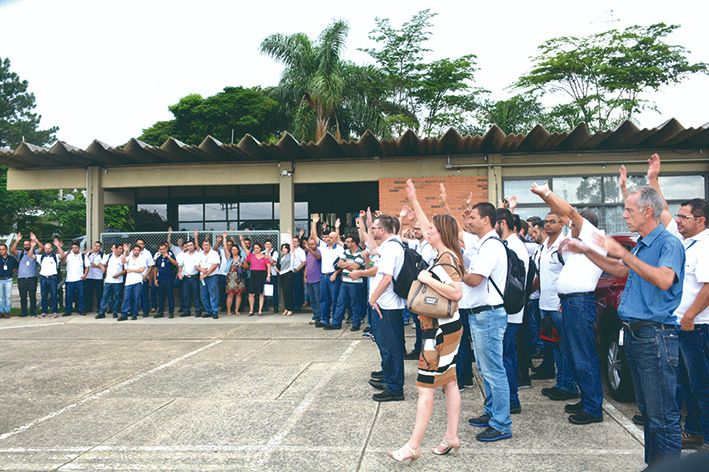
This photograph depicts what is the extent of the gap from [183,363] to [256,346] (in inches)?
58.5

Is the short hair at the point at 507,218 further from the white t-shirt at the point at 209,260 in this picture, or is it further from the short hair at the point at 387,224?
the white t-shirt at the point at 209,260

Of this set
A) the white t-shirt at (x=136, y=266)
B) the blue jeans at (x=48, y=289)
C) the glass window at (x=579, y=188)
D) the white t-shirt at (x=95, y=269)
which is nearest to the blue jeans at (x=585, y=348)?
the glass window at (x=579, y=188)

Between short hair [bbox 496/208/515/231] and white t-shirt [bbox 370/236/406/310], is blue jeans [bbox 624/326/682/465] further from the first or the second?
white t-shirt [bbox 370/236/406/310]

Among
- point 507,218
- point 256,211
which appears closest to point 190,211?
point 256,211

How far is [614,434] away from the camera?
4.48m

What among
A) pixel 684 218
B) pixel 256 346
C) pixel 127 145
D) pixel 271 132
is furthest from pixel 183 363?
pixel 271 132

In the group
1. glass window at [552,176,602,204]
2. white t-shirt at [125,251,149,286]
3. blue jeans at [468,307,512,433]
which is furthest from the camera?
glass window at [552,176,602,204]

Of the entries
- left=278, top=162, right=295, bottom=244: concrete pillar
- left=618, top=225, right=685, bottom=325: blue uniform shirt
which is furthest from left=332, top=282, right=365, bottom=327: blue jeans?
left=618, top=225, right=685, bottom=325: blue uniform shirt

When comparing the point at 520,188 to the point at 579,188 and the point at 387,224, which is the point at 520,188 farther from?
the point at 387,224

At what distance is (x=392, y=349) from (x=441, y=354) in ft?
5.51

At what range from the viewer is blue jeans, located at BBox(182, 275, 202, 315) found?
42.7ft

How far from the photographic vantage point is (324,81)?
2581 cm

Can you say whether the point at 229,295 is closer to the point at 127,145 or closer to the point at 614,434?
the point at 127,145

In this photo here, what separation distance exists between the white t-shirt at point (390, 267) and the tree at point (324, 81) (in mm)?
21055
